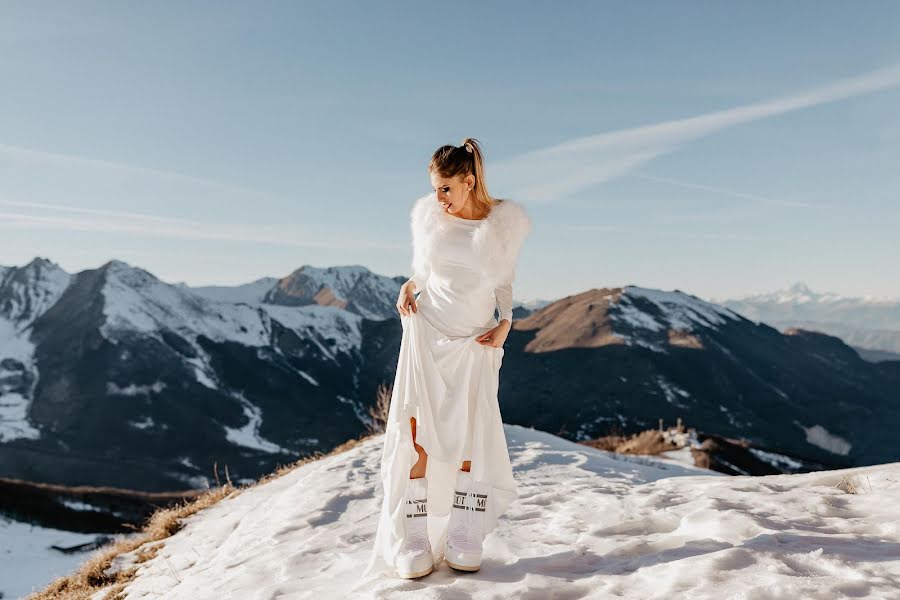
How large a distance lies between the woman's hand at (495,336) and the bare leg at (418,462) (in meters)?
0.86

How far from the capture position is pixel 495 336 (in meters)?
4.57

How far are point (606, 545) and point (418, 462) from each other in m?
1.72

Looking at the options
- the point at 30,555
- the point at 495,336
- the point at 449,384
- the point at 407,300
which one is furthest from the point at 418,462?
the point at 30,555

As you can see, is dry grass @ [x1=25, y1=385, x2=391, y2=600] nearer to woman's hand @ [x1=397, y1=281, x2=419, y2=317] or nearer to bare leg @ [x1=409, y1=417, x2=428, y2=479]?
bare leg @ [x1=409, y1=417, x2=428, y2=479]

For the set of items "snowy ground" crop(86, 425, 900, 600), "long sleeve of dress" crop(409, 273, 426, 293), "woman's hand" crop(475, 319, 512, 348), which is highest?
"long sleeve of dress" crop(409, 273, 426, 293)

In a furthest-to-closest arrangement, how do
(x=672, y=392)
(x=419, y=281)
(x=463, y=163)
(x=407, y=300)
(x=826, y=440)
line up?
(x=672, y=392), (x=826, y=440), (x=419, y=281), (x=407, y=300), (x=463, y=163)

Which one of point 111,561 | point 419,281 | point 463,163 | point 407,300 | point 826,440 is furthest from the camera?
point 826,440

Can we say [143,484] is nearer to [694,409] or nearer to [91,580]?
[694,409]

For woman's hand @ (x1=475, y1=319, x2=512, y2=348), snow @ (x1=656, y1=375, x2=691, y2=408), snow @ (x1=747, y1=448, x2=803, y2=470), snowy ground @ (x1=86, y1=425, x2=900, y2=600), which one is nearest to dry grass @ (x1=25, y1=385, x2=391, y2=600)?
snowy ground @ (x1=86, y1=425, x2=900, y2=600)

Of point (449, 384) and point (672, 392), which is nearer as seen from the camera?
point (449, 384)

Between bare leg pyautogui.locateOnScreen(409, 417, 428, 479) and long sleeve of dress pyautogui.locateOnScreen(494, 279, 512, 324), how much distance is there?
1.12 metres

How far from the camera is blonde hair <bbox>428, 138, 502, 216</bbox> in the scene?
14.8 feet

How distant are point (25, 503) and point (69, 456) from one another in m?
139

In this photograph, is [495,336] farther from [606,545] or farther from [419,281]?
[606,545]
